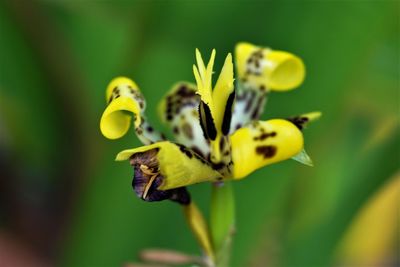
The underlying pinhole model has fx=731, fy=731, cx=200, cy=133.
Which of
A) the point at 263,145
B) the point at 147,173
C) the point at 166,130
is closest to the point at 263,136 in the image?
the point at 263,145

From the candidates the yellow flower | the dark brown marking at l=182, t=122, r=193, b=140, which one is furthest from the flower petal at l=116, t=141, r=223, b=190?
the dark brown marking at l=182, t=122, r=193, b=140

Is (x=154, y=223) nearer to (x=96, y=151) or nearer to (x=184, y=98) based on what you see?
(x=96, y=151)

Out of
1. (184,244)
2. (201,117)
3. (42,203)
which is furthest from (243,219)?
(42,203)

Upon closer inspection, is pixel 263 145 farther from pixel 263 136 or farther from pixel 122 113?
pixel 122 113

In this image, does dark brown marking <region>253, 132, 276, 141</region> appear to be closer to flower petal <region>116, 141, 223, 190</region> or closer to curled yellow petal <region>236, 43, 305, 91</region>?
flower petal <region>116, 141, 223, 190</region>

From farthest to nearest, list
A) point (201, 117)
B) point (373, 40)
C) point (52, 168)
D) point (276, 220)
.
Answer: point (52, 168)
point (276, 220)
point (373, 40)
point (201, 117)

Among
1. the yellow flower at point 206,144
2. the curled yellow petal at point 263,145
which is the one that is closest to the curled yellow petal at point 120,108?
the yellow flower at point 206,144
